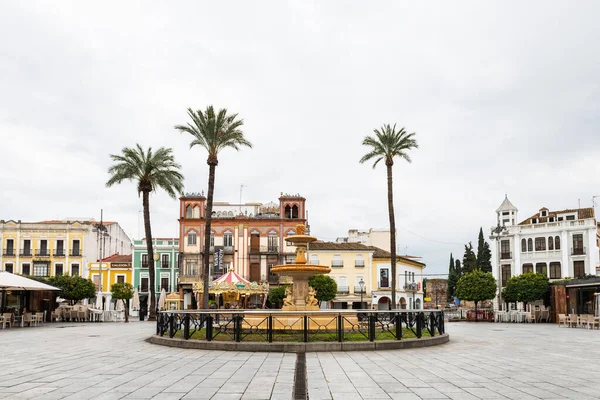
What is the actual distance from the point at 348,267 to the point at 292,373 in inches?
2128

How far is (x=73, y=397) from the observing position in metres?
9.36

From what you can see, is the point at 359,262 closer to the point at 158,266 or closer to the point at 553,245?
the point at 553,245

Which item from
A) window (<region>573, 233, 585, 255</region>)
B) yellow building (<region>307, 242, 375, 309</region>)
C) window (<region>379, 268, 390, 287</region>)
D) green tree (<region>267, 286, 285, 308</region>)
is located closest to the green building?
green tree (<region>267, 286, 285, 308</region>)

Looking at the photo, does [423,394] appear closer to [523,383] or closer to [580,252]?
[523,383]

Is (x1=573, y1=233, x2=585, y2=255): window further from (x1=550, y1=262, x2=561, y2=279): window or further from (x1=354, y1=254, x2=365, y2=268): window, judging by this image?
(x1=354, y1=254, x2=365, y2=268): window

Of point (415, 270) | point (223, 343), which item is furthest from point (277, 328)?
point (415, 270)

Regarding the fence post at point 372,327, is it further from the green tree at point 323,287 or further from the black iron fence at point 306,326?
the green tree at point 323,287

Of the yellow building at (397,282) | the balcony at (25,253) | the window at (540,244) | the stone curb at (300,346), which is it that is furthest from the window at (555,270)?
the balcony at (25,253)

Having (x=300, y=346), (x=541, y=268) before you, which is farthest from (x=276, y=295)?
(x=300, y=346)

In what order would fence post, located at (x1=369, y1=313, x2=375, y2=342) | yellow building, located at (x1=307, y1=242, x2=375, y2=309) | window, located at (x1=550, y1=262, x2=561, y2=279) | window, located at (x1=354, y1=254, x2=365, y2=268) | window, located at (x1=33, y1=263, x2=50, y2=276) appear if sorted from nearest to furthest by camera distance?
fence post, located at (x1=369, y1=313, x2=375, y2=342)
window, located at (x1=550, y1=262, x2=561, y2=279)
yellow building, located at (x1=307, y1=242, x2=375, y2=309)
window, located at (x1=354, y1=254, x2=365, y2=268)
window, located at (x1=33, y1=263, x2=50, y2=276)

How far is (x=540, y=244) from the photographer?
6147 cm

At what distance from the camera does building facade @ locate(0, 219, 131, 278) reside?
219 feet

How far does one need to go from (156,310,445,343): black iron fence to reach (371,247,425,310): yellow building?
143 feet

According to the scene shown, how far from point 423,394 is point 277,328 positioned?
42.0 feet
